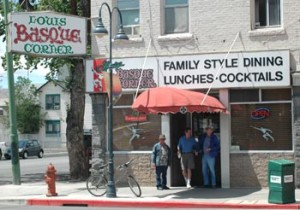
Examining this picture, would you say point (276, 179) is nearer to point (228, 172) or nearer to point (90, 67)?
point (228, 172)

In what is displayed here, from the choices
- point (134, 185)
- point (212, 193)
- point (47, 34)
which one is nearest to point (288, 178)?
point (212, 193)

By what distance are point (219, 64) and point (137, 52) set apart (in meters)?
2.77

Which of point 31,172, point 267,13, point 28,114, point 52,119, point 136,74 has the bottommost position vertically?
point 31,172

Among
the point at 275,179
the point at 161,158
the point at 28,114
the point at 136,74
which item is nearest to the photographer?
the point at 275,179

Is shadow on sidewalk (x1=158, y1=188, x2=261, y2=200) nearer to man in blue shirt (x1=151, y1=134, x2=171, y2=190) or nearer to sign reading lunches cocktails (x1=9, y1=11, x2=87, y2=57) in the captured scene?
man in blue shirt (x1=151, y1=134, x2=171, y2=190)

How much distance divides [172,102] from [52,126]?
192ft

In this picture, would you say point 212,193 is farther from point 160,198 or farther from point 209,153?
point 160,198

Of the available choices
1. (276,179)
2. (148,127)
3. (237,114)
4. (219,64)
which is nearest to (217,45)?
(219,64)

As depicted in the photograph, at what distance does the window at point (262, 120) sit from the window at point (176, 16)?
270 centimetres

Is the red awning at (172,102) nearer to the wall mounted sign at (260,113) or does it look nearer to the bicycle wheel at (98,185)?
the wall mounted sign at (260,113)

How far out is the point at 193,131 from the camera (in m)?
19.1

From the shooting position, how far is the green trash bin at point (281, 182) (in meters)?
14.1

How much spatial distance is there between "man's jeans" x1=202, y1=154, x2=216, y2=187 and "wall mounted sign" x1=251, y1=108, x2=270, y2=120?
1844 millimetres

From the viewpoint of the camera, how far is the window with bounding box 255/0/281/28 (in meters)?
17.8
